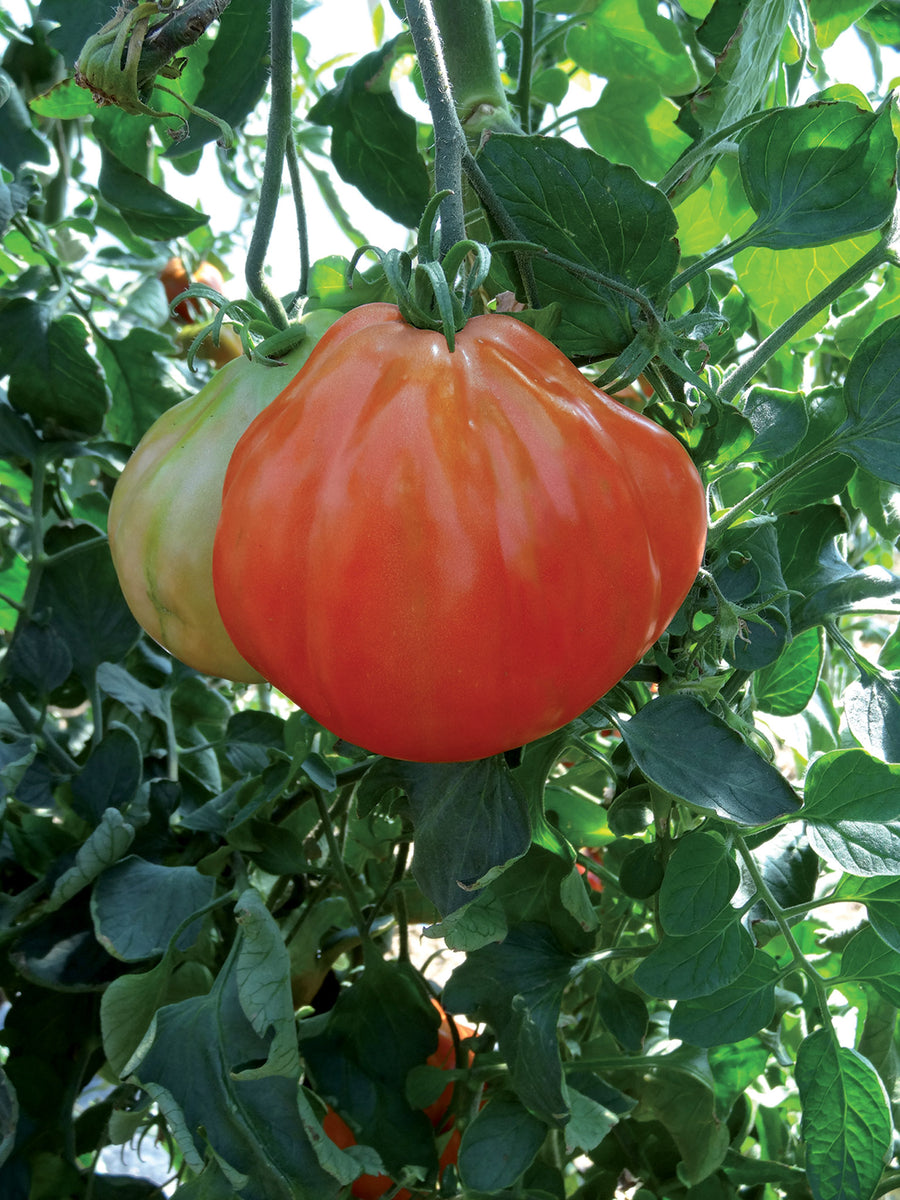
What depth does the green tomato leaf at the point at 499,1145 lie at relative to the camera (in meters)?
0.43

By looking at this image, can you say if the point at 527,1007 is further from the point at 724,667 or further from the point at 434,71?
the point at 434,71

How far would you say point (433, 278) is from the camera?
0.24 m

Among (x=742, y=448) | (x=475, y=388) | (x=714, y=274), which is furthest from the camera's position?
(x=714, y=274)

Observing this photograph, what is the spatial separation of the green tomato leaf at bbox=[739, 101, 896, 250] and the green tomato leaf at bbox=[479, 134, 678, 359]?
5 centimetres

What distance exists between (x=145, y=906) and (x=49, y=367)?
0.34 m

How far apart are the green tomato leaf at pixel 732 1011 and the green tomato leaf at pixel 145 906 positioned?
8.2 inches

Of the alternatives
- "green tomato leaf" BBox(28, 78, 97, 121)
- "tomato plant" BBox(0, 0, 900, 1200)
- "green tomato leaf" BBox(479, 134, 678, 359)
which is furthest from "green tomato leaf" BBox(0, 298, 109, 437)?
"green tomato leaf" BBox(479, 134, 678, 359)

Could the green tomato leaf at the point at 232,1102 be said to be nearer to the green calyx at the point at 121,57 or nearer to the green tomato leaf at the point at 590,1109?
the green tomato leaf at the point at 590,1109

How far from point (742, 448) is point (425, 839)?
177 mm

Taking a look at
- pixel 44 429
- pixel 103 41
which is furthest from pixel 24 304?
pixel 103 41

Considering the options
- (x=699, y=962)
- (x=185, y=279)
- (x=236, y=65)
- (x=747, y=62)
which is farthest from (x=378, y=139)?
(x=185, y=279)

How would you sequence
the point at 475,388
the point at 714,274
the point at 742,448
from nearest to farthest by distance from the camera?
the point at 475,388
the point at 742,448
the point at 714,274

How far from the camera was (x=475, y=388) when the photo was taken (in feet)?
0.84

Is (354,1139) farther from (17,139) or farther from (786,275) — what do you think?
(17,139)
